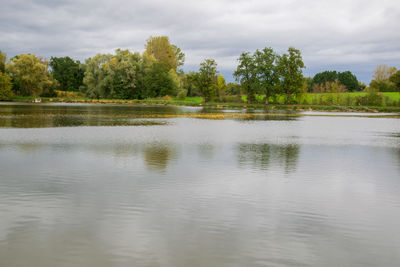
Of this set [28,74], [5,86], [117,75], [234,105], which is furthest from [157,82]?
[5,86]

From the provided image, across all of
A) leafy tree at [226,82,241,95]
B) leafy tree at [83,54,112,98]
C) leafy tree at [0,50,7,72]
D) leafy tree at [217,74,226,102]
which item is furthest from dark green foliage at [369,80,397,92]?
leafy tree at [0,50,7,72]

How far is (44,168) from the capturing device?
45.7 feet

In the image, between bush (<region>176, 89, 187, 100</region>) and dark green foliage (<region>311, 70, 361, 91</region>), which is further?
dark green foliage (<region>311, 70, 361, 91</region>)

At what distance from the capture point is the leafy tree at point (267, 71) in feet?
309

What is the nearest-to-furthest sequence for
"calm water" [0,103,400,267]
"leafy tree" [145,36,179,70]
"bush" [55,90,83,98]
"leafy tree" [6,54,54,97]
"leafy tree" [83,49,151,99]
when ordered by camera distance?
"calm water" [0,103,400,267] < "leafy tree" [6,54,54,97] < "leafy tree" [83,49,151,99] < "bush" [55,90,83,98] < "leafy tree" [145,36,179,70]

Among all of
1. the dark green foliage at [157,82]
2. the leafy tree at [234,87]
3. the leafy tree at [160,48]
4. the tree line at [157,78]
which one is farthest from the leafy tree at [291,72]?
the leafy tree at [160,48]

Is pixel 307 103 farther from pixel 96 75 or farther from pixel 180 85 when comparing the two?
pixel 96 75

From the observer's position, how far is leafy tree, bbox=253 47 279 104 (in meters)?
94.3

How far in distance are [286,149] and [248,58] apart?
3133 inches

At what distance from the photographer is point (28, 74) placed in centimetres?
10169

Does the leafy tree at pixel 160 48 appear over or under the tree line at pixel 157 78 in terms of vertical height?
over

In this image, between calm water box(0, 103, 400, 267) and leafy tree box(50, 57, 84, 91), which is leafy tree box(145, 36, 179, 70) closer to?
leafy tree box(50, 57, 84, 91)

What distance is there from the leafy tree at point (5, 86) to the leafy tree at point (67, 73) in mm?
35909

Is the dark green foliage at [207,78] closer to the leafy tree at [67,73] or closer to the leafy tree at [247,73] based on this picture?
the leafy tree at [247,73]
